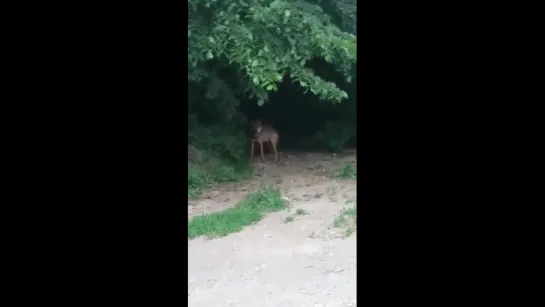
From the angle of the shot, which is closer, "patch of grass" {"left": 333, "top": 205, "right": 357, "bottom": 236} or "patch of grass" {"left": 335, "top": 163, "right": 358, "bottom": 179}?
"patch of grass" {"left": 333, "top": 205, "right": 357, "bottom": 236}

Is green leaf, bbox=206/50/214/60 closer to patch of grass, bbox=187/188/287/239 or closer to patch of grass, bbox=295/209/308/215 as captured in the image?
patch of grass, bbox=187/188/287/239

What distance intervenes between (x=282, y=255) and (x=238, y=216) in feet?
3.42

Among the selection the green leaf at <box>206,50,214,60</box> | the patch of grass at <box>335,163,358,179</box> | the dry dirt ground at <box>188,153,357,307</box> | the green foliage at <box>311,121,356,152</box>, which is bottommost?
the dry dirt ground at <box>188,153,357,307</box>

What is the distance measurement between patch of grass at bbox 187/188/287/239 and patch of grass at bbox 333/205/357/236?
621 mm

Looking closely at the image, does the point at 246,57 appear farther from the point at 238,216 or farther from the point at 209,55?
the point at 238,216

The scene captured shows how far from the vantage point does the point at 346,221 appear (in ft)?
17.1

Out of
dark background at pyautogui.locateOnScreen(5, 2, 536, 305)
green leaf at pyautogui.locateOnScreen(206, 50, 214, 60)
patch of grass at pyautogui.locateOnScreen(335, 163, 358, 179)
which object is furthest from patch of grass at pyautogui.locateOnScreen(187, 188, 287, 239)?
dark background at pyautogui.locateOnScreen(5, 2, 536, 305)

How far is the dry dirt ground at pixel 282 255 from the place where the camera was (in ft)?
12.2

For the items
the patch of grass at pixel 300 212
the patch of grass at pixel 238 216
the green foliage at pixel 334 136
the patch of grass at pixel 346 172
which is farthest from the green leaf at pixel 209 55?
the green foliage at pixel 334 136

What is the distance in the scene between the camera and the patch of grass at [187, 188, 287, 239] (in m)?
5.13

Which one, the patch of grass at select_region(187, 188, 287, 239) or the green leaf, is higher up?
the green leaf
